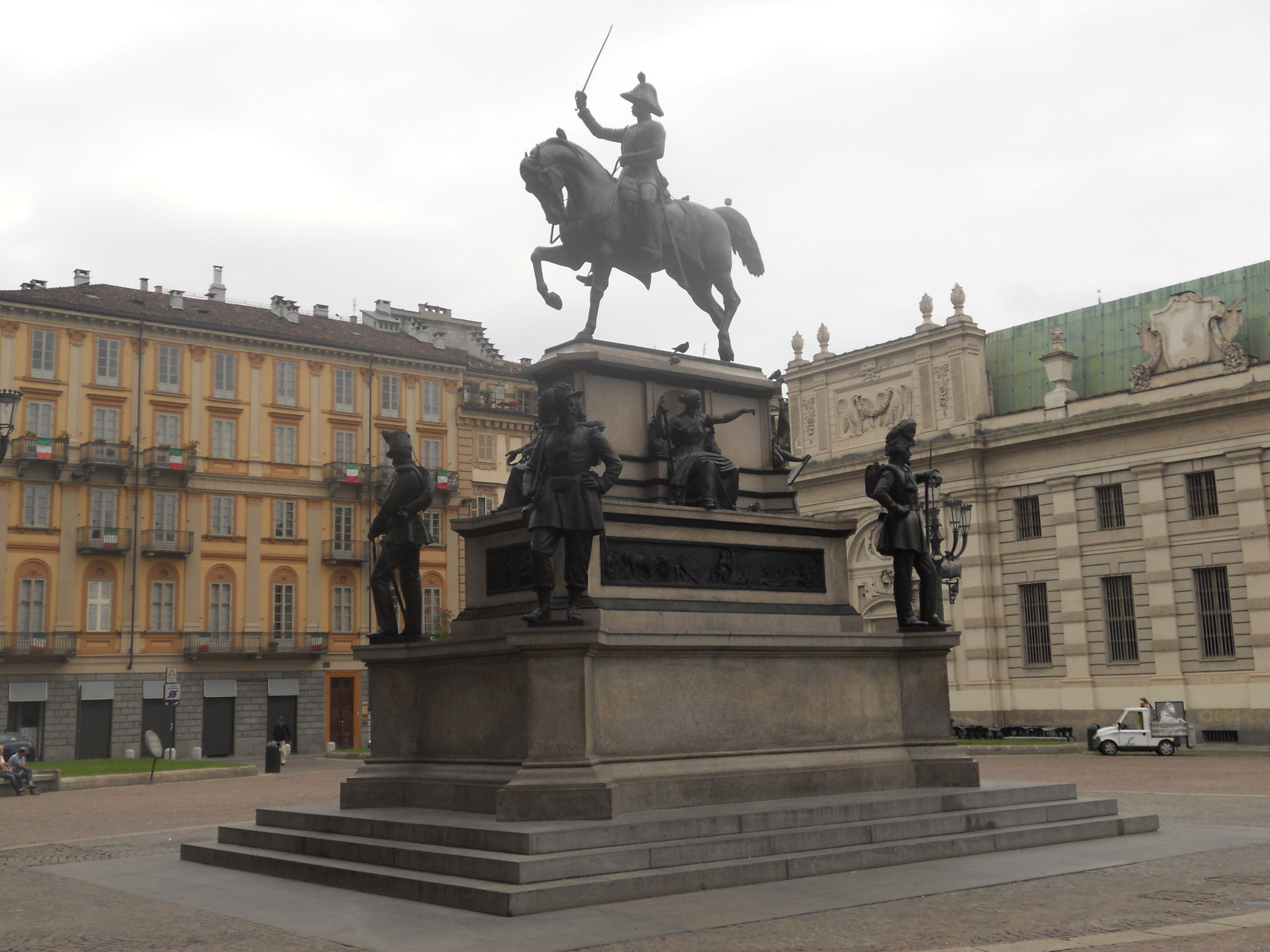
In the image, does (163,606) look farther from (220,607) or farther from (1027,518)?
(1027,518)

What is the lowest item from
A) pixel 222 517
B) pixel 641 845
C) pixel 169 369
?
pixel 641 845

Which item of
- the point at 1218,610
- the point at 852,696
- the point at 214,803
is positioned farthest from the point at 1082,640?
the point at 852,696

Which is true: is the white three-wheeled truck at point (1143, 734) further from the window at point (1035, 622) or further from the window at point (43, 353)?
the window at point (43, 353)

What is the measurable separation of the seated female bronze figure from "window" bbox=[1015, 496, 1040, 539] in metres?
38.6

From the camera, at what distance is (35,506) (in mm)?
50844

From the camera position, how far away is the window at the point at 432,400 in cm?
6122

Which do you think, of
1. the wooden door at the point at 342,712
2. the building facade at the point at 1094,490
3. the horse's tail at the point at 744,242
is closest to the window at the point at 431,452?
the wooden door at the point at 342,712

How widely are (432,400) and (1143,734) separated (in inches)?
1411

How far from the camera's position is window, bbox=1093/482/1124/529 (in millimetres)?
47781

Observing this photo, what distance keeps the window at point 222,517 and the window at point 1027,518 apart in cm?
3290

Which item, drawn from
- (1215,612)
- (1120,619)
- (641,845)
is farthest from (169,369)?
(641,845)

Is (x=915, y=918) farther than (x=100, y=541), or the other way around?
(x=100, y=541)

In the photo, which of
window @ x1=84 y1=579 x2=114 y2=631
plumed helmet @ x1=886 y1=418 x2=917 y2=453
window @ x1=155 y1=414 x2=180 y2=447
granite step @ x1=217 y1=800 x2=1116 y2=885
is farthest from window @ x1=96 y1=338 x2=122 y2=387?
plumed helmet @ x1=886 y1=418 x2=917 y2=453

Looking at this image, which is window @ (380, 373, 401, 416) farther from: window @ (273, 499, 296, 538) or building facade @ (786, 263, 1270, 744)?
building facade @ (786, 263, 1270, 744)
